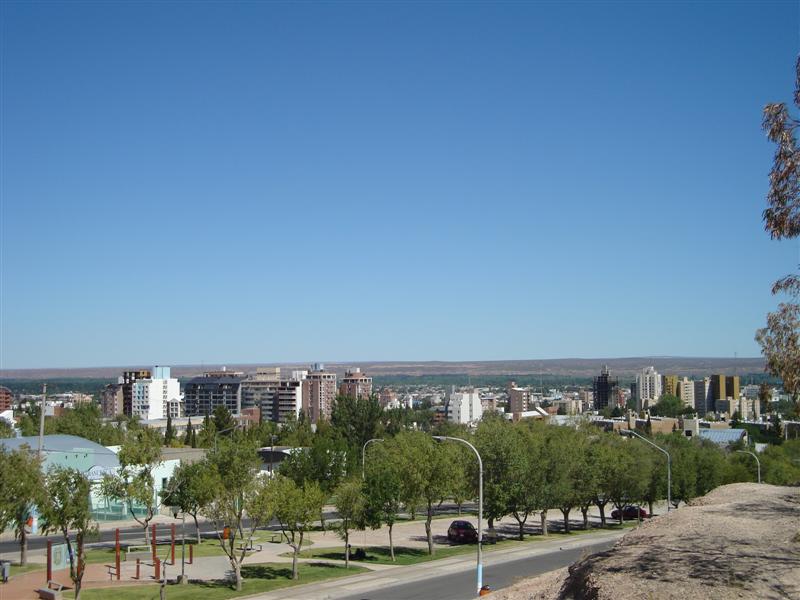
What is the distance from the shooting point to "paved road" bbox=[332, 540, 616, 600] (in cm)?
3609

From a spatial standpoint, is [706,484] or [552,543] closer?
[552,543]

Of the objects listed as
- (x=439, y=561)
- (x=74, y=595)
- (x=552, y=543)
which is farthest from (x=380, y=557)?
(x=74, y=595)

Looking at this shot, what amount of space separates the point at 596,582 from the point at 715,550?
379 cm

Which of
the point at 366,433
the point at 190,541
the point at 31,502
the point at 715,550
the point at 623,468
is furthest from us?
the point at 366,433

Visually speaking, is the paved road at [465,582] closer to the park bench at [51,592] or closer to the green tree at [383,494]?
the green tree at [383,494]

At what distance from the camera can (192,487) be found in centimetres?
4738

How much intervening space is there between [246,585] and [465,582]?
36.0 feet

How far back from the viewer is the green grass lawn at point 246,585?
119 feet

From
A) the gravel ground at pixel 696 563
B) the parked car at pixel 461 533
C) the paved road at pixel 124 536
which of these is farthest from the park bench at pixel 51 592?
the parked car at pixel 461 533

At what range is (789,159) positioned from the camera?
2261 centimetres

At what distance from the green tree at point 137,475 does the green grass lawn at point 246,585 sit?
8.18 m

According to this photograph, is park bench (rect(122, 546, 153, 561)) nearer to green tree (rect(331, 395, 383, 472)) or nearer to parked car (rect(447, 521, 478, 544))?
parked car (rect(447, 521, 478, 544))

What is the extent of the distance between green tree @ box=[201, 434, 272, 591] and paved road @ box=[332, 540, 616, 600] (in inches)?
289

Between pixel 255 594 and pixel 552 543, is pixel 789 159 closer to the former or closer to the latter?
pixel 255 594
